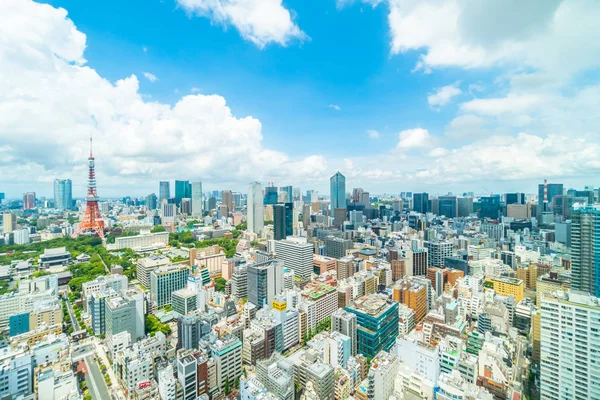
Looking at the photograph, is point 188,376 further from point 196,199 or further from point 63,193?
point 63,193

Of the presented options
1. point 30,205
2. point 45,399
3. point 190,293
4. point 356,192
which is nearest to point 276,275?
point 190,293

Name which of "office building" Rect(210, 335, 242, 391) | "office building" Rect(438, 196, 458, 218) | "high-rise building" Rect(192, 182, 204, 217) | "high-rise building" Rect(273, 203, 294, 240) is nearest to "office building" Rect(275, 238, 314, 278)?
"high-rise building" Rect(273, 203, 294, 240)

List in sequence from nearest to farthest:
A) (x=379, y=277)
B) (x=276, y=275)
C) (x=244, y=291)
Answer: (x=276, y=275) < (x=244, y=291) < (x=379, y=277)

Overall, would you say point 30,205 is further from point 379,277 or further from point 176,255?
A: point 379,277

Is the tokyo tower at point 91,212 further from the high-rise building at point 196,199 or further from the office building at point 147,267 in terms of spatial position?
the high-rise building at point 196,199

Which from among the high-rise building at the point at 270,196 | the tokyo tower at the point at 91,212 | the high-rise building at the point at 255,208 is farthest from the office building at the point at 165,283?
the high-rise building at the point at 270,196

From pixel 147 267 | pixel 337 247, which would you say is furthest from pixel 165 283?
pixel 337 247
